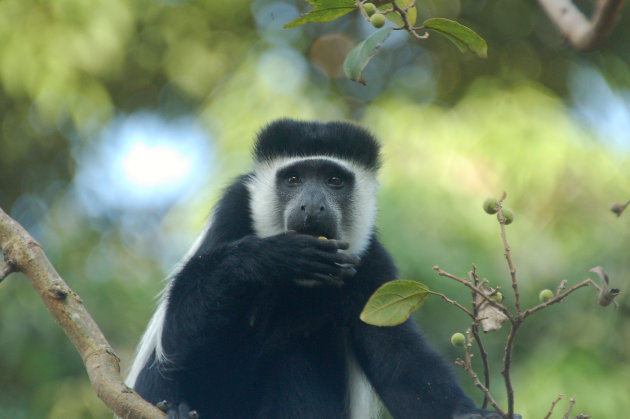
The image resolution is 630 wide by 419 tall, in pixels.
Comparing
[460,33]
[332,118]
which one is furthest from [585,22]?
[332,118]

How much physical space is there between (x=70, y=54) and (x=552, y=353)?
441 centimetres

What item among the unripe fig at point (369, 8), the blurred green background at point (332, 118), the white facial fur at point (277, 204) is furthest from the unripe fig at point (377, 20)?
the blurred green background at point (332, 118)

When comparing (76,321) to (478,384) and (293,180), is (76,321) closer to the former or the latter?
(293,180)


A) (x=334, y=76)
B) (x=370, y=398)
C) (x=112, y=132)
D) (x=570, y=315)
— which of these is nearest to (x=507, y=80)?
(x=334, y=76)

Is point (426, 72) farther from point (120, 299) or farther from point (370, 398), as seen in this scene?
point (370, 398)

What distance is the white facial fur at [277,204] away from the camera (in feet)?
7.41

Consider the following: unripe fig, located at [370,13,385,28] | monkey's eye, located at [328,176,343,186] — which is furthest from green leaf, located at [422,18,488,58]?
monkey's eye, located at [328,176,343,186]

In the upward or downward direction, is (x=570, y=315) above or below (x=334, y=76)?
below

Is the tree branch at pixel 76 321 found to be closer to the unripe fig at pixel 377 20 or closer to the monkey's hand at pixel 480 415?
the monkey's hand at pixel 480 415

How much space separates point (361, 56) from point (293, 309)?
1004mm

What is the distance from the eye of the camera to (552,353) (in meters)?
4.27

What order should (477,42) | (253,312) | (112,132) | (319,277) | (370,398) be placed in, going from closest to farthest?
1. (477,42)
2. (319,277)
3. (253,312)
4. (370,398)
5. (112,132)

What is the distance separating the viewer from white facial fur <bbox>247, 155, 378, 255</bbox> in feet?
7.41

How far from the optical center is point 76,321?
1.69m
